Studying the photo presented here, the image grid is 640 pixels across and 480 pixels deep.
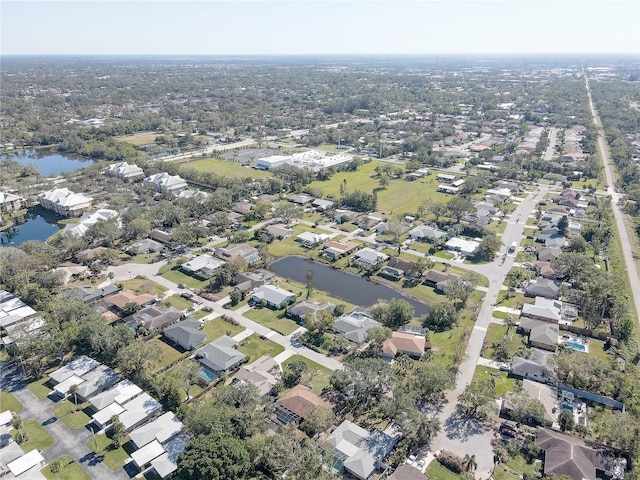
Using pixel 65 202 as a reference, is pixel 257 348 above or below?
below

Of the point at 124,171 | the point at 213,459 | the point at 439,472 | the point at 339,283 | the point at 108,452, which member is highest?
the point at 124,171

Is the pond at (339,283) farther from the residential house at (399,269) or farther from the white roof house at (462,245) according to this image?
the white roof house at (462,245)

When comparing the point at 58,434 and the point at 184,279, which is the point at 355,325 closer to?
the point at 184,279

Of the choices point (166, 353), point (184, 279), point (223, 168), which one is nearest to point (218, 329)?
point (166, 353)

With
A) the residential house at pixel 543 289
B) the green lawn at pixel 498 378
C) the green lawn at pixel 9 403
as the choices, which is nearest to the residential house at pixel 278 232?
the residential house at pixel 543 289

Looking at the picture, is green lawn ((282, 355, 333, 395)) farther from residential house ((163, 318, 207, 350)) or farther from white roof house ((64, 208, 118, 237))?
white roof house ((64, 208, 118, 237))

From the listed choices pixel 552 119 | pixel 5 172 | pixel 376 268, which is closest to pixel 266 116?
pixel 5 172

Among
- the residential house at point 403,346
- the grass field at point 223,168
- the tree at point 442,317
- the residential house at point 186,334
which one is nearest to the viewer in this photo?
the residential house at point 403,346
